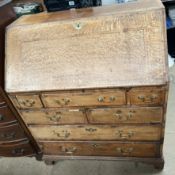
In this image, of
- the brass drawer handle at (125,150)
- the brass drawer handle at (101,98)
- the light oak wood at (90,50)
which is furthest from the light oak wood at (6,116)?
the brass drawer handle at (125,150)

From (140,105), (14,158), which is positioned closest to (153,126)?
(140,105)

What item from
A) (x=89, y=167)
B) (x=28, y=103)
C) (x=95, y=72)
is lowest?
(x=89, y=167)

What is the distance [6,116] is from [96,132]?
60cm

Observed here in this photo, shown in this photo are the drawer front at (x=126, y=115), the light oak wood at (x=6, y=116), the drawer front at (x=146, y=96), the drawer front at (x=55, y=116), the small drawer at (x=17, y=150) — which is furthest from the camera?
the small drawer at (x=17, y=150)

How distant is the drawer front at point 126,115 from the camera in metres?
1.17

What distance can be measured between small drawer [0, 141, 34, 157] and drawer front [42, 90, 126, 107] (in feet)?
1.88

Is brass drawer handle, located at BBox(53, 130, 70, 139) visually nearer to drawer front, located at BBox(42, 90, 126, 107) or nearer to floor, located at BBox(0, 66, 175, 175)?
drawer front, located at BBox(42, 90, 126, 107)

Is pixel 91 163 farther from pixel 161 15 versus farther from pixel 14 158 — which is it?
A: pixel 161 15

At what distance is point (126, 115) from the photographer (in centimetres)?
122

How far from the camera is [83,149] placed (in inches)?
60.4

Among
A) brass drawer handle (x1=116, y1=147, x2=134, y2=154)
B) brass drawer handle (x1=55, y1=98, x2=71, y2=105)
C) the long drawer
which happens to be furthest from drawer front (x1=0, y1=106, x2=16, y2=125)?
brass drawer handle (x1=116, y1=147, x2=134, y2=154)

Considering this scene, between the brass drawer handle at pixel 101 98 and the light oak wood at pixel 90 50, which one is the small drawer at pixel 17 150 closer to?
the light oak wood at pixel 90 50

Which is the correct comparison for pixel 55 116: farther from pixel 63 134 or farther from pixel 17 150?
pixel 17 150

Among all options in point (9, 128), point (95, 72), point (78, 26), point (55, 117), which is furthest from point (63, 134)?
point (78, 26)
